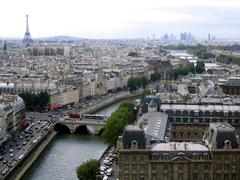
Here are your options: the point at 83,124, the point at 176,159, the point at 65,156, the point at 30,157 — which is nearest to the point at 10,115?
the point at 83,124

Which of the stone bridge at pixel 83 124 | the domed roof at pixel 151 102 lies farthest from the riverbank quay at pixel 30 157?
the domed roof at pixel 151 102

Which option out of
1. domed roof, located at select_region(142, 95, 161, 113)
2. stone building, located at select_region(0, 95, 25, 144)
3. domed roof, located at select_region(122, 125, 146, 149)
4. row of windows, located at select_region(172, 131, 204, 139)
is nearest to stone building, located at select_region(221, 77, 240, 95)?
domed roof, located at select_region(142, 95, 161, 113)

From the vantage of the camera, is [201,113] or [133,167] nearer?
[133,167]

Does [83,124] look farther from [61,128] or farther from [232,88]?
[232,88]

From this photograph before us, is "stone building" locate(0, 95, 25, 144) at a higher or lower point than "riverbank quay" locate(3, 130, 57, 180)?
higher

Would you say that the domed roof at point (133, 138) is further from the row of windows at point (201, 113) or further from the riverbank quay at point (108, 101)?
the riverbank quay at point (108, 101)

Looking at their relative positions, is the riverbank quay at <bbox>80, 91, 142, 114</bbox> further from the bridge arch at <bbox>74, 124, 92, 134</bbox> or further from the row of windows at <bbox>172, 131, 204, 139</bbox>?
the row of windows at <bbox>172, 131, 204, 139</bbox>
